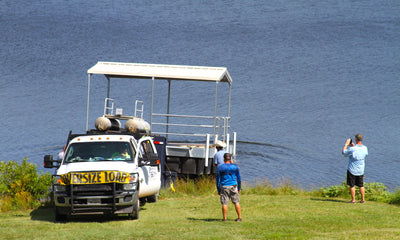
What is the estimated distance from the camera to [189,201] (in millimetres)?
16859

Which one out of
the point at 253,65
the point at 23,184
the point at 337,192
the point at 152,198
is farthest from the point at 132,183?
the point at 253,65

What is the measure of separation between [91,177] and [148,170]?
2547 millimetres

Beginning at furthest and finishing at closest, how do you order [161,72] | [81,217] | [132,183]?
[161,72] < [81,217] < [132,183]

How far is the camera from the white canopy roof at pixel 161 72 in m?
21.8

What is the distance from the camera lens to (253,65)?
80.1 meters

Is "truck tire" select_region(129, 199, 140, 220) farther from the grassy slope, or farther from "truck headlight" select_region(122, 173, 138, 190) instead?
"truck headlight" select_region(122, 173, 138, 190)

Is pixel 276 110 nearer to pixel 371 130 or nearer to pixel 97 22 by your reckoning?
pixel 371 130

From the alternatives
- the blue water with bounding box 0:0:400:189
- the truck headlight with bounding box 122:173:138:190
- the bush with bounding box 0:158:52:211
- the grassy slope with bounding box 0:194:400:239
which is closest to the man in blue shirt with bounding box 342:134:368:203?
the grassy slope with bounding box 0:194:400:239

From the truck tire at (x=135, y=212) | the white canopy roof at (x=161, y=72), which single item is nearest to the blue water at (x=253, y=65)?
the white canopy roof at (x=161, y=72)

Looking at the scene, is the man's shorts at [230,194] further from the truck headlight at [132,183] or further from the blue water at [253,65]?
the blue water at [253,65]

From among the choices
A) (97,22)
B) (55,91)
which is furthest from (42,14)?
(55,91)

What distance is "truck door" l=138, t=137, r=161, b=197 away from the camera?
13.8m

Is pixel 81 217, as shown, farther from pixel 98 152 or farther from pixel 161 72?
pixel 161 72

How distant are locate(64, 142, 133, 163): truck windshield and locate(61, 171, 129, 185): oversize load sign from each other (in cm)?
110
